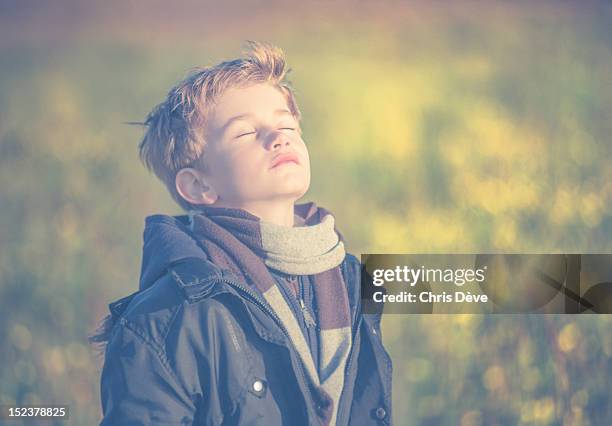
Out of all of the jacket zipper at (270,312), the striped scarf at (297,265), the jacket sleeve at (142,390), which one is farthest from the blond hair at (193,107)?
the jacket sleeve at (142,390)

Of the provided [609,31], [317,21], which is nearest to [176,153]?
[317,21]

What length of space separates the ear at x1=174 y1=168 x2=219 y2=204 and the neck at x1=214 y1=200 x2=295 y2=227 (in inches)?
1.8

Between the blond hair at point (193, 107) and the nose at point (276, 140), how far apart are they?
12 centimetres

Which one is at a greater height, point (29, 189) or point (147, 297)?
point (29, 189)

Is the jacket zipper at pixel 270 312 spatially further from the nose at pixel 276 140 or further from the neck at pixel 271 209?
the nose at pixel 276 140

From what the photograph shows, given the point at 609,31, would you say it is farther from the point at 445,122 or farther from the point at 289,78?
the point at 289,78

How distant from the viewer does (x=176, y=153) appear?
3.26 metres

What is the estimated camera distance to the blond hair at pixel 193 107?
3240 millimetres

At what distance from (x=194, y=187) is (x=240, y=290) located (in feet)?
1.53

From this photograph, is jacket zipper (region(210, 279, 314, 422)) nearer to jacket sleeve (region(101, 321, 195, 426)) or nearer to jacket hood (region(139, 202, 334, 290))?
jacket hood (region(139, 202, 334, 290))

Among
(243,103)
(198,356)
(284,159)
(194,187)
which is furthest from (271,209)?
(198,356)

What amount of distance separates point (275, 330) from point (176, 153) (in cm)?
78

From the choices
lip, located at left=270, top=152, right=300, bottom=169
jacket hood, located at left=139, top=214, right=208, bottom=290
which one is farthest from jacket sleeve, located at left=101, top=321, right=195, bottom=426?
lip, located at left=270, top=152, right=300, bottom=169

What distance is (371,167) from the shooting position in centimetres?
329
